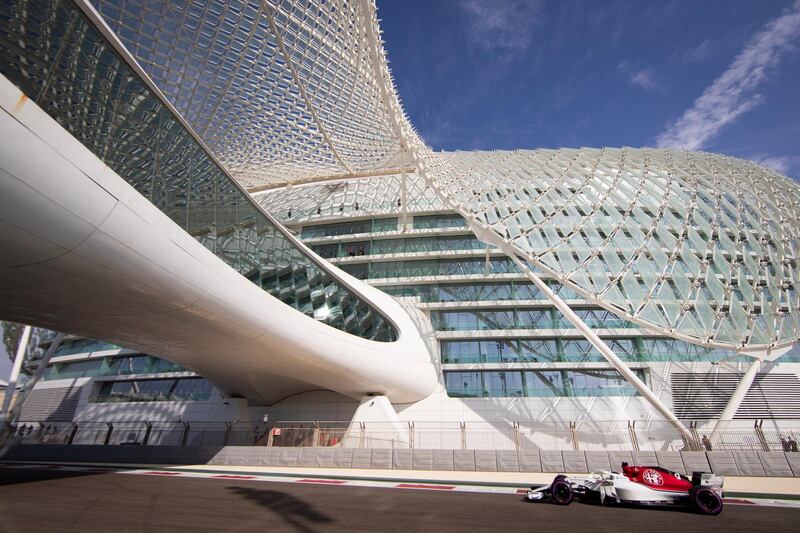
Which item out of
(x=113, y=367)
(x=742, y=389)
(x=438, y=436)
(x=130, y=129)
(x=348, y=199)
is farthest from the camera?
(x=348, y=199)

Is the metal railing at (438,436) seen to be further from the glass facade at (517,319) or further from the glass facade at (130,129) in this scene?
the glass facade at (130,129)

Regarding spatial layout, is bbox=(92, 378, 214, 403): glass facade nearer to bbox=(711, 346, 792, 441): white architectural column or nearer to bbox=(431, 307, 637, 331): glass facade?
bbox=(431, 307, 637, 331): glass facade

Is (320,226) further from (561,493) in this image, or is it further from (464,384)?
(561,493)

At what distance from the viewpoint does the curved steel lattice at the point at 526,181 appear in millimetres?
19766

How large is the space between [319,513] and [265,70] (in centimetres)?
2273

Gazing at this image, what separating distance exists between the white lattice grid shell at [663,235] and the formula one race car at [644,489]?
520 inches

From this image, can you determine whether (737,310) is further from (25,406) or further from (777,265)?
(25,406)

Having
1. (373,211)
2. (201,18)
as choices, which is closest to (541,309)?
(373,211)

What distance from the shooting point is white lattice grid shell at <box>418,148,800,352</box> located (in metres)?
20.5

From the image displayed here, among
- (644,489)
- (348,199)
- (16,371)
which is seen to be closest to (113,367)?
(16,371)

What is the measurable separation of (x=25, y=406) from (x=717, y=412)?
5621 centimetres

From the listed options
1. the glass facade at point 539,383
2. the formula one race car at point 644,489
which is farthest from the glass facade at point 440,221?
the formula one race car at point 644,489

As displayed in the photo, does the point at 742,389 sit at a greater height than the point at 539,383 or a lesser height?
lesser

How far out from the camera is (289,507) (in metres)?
7.48
